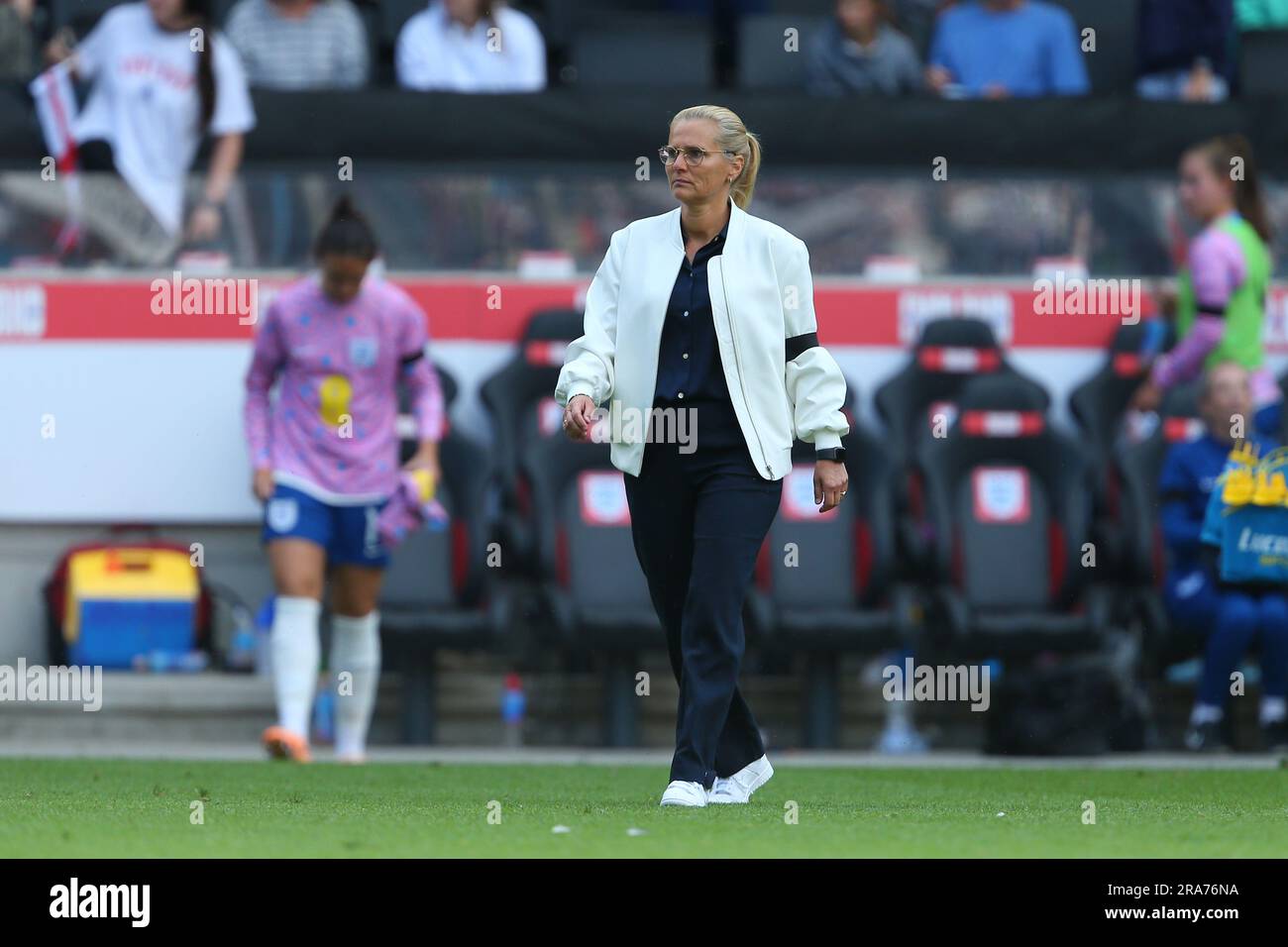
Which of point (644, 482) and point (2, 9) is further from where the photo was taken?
point (2, 9)

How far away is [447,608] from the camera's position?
1190cm

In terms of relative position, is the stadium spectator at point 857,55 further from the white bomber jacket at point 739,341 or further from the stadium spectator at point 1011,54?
the white bomber jacket at point 739,341

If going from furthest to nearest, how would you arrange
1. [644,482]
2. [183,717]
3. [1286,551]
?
[183,717], [1286,551], [644,482]

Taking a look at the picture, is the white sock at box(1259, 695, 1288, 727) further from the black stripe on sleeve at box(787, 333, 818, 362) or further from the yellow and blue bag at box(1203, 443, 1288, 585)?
the black stripe on sleeve at box(787, 333, 818, 362)

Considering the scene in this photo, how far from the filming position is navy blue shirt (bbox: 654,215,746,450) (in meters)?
7.07

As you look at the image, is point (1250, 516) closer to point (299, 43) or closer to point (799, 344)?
point (799, 344)

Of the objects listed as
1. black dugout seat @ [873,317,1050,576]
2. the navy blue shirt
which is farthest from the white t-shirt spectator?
the navy blue shirt

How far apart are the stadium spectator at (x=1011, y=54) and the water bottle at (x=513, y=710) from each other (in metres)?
3.75

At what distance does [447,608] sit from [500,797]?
4009 mm

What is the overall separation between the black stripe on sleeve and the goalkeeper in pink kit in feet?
10.9

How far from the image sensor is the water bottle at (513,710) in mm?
12109
